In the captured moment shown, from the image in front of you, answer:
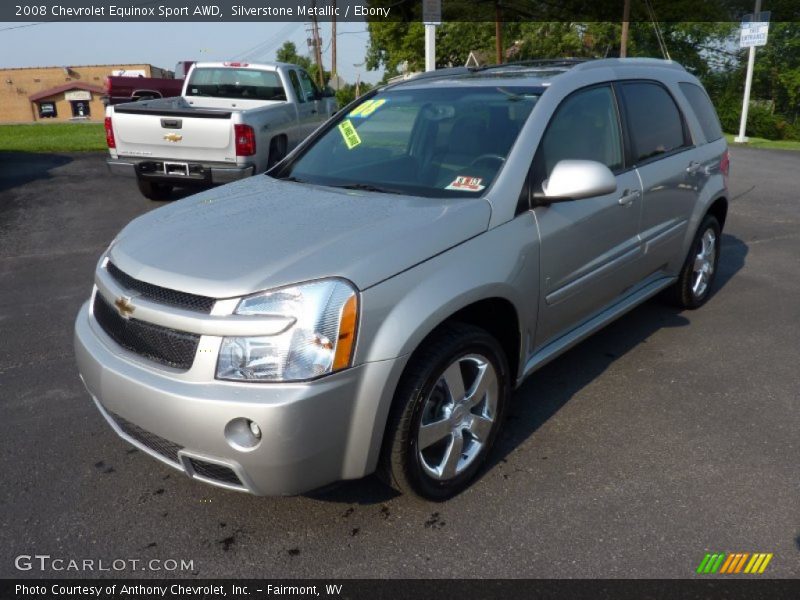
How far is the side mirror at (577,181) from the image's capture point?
3.12 meters

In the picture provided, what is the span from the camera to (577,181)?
3.12m

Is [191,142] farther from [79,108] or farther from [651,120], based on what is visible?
[79,108]

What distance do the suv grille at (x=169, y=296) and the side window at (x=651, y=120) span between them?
283 centimetres

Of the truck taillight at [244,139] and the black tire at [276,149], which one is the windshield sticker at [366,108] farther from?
the black tire at [276,149]

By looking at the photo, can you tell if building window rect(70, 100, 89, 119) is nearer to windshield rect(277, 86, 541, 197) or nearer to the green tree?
the green tree

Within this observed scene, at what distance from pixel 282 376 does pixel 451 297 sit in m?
0.75

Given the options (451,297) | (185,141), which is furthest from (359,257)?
(185,141)

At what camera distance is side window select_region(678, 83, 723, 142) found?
5.05m

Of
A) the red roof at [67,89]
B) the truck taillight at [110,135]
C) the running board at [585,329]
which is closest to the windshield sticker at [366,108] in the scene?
the running board at [585,329]

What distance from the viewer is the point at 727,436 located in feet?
11.5

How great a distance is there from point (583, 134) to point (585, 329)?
1.08 meters

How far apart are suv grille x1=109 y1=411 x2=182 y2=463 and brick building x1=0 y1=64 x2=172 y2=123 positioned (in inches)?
3178

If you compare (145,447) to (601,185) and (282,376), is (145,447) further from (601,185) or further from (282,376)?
(601,185)

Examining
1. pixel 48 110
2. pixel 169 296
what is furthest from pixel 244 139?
pixel 48 110
